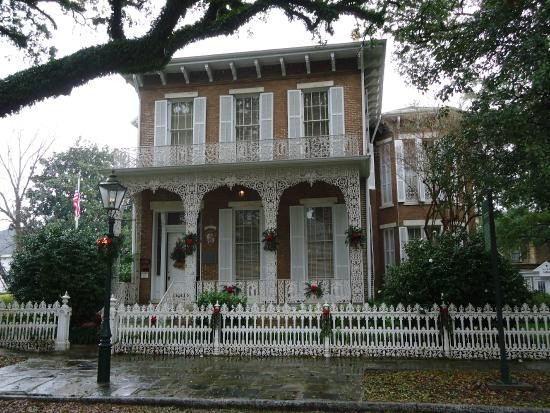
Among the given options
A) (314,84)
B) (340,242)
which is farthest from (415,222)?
(314,84)

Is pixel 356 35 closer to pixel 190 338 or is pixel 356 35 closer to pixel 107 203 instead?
pixel 107 203

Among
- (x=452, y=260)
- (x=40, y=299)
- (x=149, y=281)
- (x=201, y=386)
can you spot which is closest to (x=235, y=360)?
(x=201, y=386)

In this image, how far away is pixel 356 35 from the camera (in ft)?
34.3

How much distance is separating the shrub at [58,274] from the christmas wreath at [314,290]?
228 inches

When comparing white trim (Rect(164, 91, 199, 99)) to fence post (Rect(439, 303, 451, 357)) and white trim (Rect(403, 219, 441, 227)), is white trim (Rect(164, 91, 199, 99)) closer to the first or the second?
white trim (Rect(403, 219, 441, 227))

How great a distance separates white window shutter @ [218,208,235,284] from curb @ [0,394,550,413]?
9.04 m

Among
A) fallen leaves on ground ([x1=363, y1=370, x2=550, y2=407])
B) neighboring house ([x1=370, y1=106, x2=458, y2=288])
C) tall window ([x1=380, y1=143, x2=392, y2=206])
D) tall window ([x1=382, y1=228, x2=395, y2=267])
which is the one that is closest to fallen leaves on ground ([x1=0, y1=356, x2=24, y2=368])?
fallen leaves on ground ([x1=363, y1=370, x2=550, y2=407])

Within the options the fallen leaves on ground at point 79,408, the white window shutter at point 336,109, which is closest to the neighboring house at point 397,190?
the white window shutter at point 336,109

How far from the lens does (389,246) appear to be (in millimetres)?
19000

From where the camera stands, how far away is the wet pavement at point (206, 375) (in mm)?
7060

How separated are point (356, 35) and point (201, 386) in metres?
7.86

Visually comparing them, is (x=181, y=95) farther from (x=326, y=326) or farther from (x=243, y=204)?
(x=326, y=326)

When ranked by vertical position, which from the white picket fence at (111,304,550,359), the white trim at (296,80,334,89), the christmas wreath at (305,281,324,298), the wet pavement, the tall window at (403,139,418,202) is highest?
the white trim at (296,80,334,89)

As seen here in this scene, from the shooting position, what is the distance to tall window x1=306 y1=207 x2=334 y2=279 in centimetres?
1563
